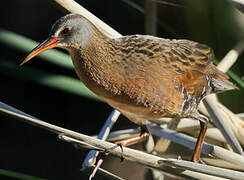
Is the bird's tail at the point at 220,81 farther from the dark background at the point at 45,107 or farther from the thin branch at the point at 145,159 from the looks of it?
the dark background at the point at 45,107

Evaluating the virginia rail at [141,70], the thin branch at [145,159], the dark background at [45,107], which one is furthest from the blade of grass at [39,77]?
the dark background at [45,107]

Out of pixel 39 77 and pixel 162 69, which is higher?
pixel 162 69

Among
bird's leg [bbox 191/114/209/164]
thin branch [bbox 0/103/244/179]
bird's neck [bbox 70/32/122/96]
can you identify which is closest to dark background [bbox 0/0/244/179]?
bird's leg [bbox 191/114/209/164]

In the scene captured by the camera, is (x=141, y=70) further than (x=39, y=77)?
No

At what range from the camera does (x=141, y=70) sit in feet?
5.29

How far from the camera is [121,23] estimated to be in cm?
275

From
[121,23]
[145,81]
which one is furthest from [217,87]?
[121,23]

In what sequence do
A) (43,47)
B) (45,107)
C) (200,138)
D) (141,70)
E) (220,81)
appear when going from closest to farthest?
(43,47) → (141,70) → (200,138) → (220,81) → (45,107)

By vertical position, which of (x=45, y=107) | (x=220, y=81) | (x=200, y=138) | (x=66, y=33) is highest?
(x=66, y=33)

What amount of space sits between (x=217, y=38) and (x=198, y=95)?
319 mm

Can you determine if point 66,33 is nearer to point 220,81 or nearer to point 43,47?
point 43,47

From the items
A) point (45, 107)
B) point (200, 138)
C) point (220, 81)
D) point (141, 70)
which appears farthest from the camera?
point (45, 107)

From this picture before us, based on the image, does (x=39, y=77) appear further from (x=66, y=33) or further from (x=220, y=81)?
(x=220, y=81)

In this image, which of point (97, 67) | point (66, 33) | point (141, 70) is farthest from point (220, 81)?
point (66, 33)
